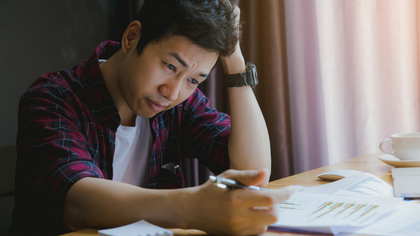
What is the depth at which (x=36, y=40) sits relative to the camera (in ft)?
6.82

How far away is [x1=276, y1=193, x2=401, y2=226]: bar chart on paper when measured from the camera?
0.54m

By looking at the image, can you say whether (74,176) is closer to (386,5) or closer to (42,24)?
(386,5)

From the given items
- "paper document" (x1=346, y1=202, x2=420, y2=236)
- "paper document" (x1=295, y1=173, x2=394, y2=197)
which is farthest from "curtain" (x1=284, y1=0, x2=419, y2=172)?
"paper document" (x1=346, y1=202, x2=420, y2=236)

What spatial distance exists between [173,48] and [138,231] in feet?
1.71

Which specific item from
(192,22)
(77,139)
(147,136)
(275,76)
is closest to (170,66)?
(192,22)

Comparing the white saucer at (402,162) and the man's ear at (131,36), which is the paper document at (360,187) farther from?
the man's ear at (131,36)

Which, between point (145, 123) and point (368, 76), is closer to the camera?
point (145, 123)

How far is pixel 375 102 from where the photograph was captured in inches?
67.2

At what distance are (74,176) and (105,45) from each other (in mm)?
705

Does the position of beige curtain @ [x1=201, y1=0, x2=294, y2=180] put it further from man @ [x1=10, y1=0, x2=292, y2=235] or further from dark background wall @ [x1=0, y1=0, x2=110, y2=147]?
dark background wall @ [x1=0, y1=0, x2=110, y2=147]

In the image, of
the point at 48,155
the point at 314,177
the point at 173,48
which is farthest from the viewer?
the point at 314,177

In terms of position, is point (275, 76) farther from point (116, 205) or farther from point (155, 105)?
point (116, 205)

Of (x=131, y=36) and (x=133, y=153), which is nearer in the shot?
(x=131, y=36)

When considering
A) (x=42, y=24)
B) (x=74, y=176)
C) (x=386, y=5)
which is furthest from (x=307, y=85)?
(x=42, y=24)
